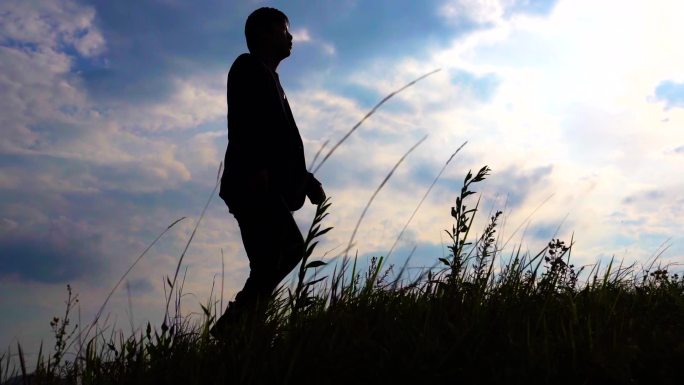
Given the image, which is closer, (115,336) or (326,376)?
(326,376)

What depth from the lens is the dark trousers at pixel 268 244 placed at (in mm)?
3808

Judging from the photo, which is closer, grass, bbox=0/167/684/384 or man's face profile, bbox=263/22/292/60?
grass, bbox=0/167/684/384

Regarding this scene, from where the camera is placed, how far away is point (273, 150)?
12.9 ft

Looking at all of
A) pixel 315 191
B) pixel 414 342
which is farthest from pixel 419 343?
pixel 315 191

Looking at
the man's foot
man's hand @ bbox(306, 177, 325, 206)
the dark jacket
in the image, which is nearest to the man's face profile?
the dark jacket

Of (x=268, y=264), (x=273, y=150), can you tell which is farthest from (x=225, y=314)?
(x=273, y=150)

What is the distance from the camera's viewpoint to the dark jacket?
152 inches

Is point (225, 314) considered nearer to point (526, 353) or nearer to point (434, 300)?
point (434, 300)

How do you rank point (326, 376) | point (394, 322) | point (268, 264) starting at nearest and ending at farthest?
1. point (326, 376)
2. point (394, 322)
3. point (268, 264)

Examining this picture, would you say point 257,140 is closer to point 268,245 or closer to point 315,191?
point 315,191

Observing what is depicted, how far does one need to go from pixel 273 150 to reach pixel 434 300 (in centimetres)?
135

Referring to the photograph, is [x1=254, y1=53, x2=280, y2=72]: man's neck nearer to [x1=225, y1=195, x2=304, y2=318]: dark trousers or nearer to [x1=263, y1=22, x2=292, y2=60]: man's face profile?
[x1=263, y1=22, x2=292, y2=60]: man's face profile

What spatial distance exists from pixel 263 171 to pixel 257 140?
10.0 inches

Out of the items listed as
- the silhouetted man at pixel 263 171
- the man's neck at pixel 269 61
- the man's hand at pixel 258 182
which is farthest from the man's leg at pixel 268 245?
the man's neck at pixel 269 61
